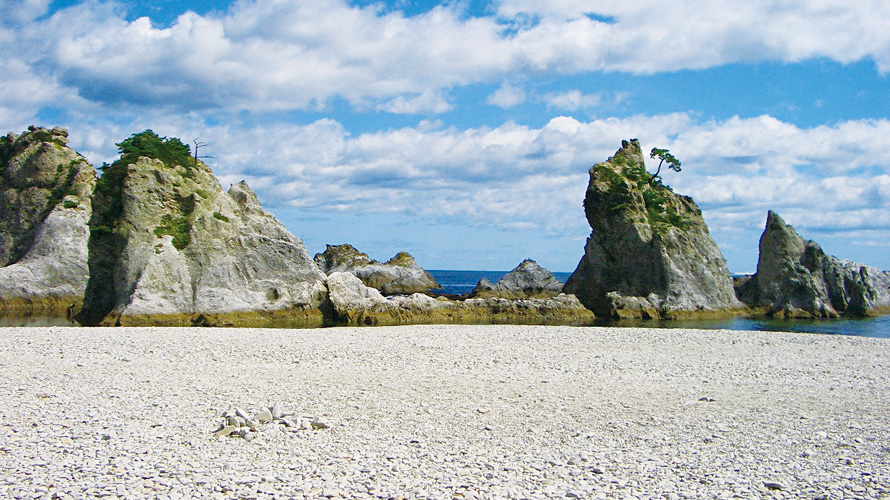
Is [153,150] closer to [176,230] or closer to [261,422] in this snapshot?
[176,230]

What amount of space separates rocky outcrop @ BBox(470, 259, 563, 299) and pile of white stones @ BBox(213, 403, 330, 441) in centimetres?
3947

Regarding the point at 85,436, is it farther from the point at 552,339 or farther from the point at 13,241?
the point at 13,241

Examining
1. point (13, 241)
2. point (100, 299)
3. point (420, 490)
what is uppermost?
point (13, 241)

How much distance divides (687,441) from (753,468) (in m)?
1.29

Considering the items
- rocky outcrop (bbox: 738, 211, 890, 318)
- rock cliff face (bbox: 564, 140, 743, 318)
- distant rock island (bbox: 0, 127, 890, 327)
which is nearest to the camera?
distant rock island (bbox: 0, 127, 890, 327)

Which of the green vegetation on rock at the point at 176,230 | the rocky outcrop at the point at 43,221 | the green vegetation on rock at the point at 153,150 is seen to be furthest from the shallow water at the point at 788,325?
the rocky outcrop at the point at 43,221

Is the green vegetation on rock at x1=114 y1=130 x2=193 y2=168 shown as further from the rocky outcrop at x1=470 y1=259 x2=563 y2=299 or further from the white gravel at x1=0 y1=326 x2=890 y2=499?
the rocky outcrop at x1=470 y1=259 x2=563 y2=299

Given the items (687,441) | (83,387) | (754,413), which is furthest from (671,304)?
(83,387)

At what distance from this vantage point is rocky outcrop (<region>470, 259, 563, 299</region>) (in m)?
51.0

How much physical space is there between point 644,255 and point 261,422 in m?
36.5

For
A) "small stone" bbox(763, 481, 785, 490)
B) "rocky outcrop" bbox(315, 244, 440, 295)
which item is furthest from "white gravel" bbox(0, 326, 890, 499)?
"rocky outcrop" bbox(315, 244, 440, 295)

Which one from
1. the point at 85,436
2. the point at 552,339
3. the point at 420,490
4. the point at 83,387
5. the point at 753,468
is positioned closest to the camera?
the point at 420,490

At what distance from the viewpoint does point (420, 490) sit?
7289 mm

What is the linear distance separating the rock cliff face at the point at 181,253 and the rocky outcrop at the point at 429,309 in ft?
4.69
